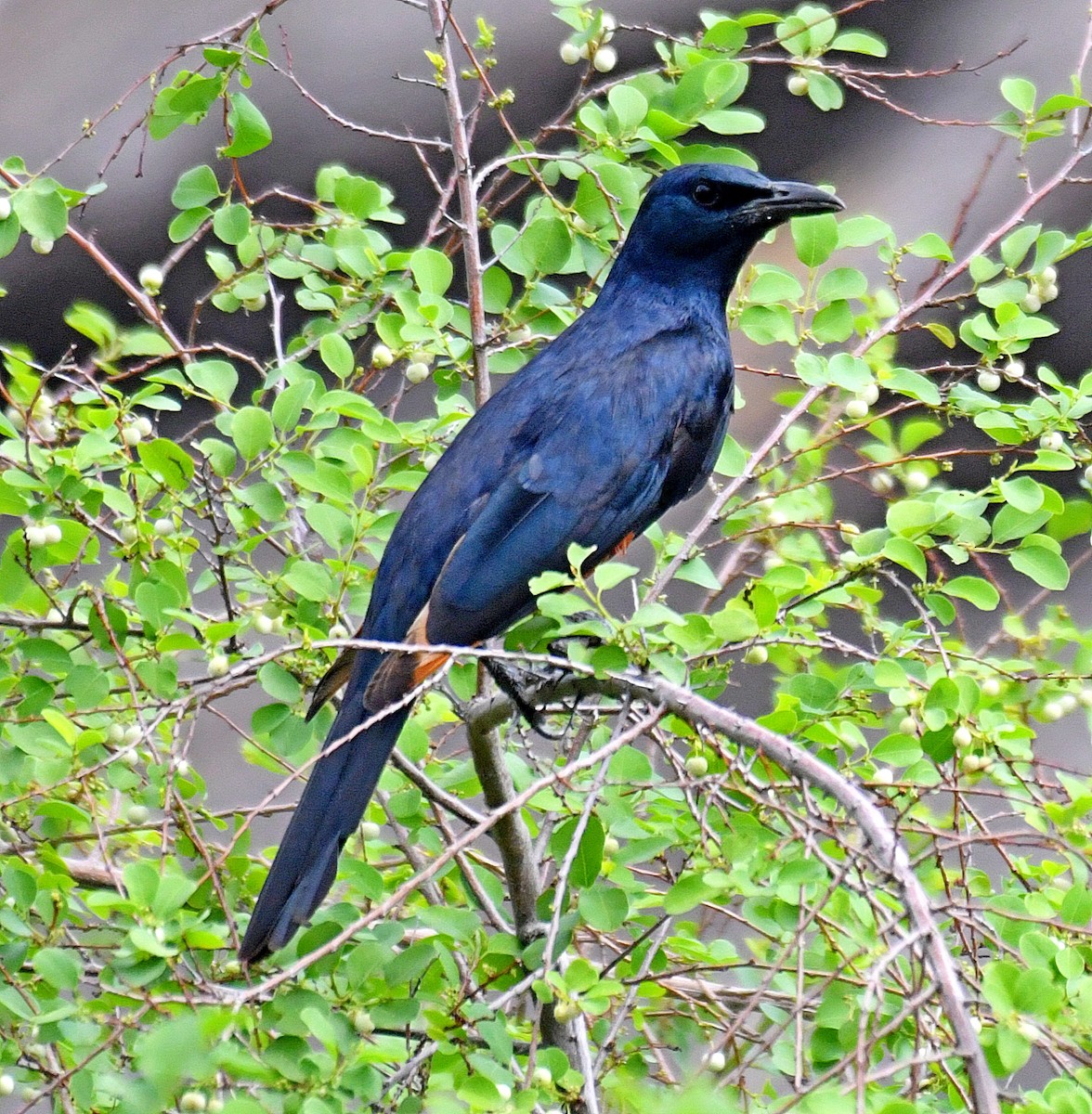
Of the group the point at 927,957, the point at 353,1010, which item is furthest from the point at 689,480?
the point at 927,957

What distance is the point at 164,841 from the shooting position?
74.1 inches

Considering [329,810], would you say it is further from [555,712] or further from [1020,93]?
[1020,93]

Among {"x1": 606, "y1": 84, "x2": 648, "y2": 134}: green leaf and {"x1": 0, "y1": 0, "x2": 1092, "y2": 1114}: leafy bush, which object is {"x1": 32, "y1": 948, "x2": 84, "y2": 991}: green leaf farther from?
{"x1": 606, "y1": 84, "x2": 648, "y2": 134}: green leaf

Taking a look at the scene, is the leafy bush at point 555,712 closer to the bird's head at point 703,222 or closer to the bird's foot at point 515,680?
the bird's foot at point 515,680

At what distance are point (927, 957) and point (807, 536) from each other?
4.71 feet

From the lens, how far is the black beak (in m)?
2.77

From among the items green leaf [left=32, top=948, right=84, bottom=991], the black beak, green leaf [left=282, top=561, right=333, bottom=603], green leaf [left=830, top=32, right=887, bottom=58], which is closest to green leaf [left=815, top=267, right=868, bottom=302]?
green leaf [left=830, top=32, right=887, bottom=58]

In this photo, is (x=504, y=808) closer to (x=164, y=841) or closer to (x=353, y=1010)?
(x=353, y=1010)

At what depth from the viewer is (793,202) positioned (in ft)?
9.45

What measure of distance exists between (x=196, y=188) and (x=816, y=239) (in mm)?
1023

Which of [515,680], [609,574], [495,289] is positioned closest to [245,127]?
[495,289]

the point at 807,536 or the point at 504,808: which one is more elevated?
the point at 504,808

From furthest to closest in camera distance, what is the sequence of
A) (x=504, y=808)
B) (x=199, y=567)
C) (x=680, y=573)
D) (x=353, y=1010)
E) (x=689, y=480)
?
(x=199, y=567) < (x=689, y=480) < (x=680, y=573) < (x=353, y=1010) < (x=504, y=808)

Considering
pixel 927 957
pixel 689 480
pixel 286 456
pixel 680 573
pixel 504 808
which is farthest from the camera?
pixel 689 480
